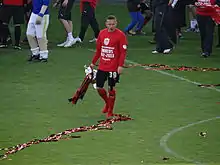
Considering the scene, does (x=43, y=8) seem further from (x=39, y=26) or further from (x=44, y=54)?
(x=44, y=54)

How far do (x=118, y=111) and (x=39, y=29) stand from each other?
5.26m

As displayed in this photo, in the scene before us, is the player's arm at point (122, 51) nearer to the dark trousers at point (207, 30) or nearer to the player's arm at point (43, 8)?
the player's arm at point (43, 8)

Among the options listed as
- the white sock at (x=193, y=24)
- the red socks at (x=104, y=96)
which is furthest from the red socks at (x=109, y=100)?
the white sock at (x=193, y=24)

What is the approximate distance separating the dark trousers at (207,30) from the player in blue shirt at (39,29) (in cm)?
366

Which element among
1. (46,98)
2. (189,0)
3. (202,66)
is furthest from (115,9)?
(46,98)

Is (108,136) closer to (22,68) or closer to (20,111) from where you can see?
(20,111)

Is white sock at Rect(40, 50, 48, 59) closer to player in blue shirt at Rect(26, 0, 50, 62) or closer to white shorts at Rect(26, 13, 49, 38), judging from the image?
player in blue shirt at Rect(26, 0, 50, 62)

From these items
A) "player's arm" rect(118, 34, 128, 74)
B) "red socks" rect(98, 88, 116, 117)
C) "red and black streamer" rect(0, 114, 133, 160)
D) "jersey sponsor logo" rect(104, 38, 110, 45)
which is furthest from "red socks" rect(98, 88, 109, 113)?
"jersey sponsor logo" rect(104, 38, 110, 45)

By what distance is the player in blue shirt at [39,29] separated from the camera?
1658cm

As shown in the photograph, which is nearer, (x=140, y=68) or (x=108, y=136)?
(x=108, y=136)

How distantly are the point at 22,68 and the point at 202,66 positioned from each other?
378cm

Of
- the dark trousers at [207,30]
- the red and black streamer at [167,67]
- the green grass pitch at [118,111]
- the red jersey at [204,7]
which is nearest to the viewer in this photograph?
the green grass pitch at [118,111]

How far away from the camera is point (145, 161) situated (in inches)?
355

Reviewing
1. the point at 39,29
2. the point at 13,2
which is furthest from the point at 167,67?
the point at 13,2
